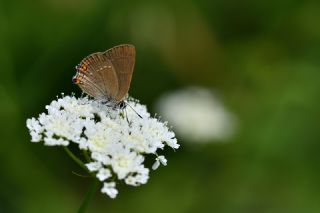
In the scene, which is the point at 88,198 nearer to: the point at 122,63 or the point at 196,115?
the point at 122,63

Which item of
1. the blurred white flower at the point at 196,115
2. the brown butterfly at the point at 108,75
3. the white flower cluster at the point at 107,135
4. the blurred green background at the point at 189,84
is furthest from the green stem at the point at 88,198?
the blurred white flower at the point at 196,115

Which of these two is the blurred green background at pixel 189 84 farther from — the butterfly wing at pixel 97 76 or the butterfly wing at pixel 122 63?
the butterfly wing at pixel 122 63

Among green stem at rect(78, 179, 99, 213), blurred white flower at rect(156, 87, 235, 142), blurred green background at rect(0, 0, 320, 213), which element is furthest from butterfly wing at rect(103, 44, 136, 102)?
blurred white flower at rect(156, 87, 235, 142)

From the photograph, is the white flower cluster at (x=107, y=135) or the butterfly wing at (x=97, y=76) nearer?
the white flower cluster at (x=107, y=135)

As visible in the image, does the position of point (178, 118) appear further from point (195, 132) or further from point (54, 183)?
point (54, 183)

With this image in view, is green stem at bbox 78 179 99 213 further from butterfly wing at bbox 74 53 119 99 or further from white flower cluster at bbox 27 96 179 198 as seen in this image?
butterfly wing at bbox 74 53 119 99

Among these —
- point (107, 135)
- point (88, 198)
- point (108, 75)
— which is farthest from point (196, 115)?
point (88, 198)

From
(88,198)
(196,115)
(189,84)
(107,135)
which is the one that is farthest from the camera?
(189,84)
